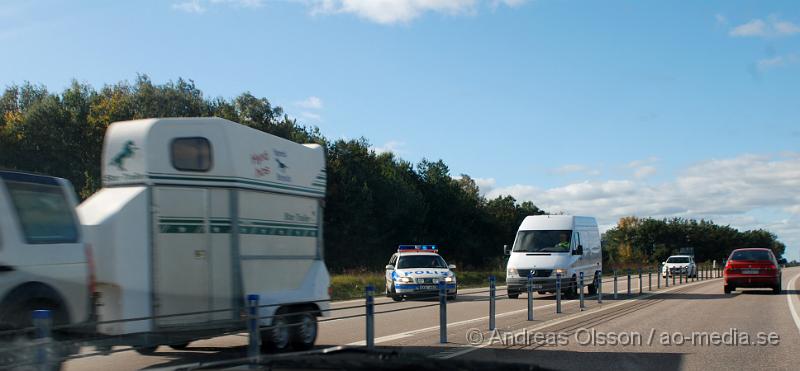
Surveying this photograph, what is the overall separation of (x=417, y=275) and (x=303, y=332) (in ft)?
45.9

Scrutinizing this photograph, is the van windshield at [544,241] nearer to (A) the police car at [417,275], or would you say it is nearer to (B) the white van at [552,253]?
(B) the white van at [552,253]

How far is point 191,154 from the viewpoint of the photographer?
9.84m

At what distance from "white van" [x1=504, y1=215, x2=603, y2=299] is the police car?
2.05 m

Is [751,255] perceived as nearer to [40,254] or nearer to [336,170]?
[40,254]

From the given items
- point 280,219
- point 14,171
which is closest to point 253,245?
point 280,219

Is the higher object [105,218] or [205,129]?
[205,129]

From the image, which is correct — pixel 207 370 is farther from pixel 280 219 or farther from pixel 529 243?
pixel 529 243

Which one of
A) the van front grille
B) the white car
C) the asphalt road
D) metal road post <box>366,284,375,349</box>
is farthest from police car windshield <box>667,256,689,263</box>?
metal road post <box>366,284,375,349</box>

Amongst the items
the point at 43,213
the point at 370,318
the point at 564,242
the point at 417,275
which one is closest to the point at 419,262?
the point at 417,275

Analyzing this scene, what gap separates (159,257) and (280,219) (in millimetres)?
2153

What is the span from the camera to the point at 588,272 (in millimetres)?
26766

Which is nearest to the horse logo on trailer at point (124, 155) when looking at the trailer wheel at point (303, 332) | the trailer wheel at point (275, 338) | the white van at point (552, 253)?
the trailer wheel at point (275, 338)

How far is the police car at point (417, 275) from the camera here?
82.3ft

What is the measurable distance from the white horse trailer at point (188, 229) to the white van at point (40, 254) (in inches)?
17.8
